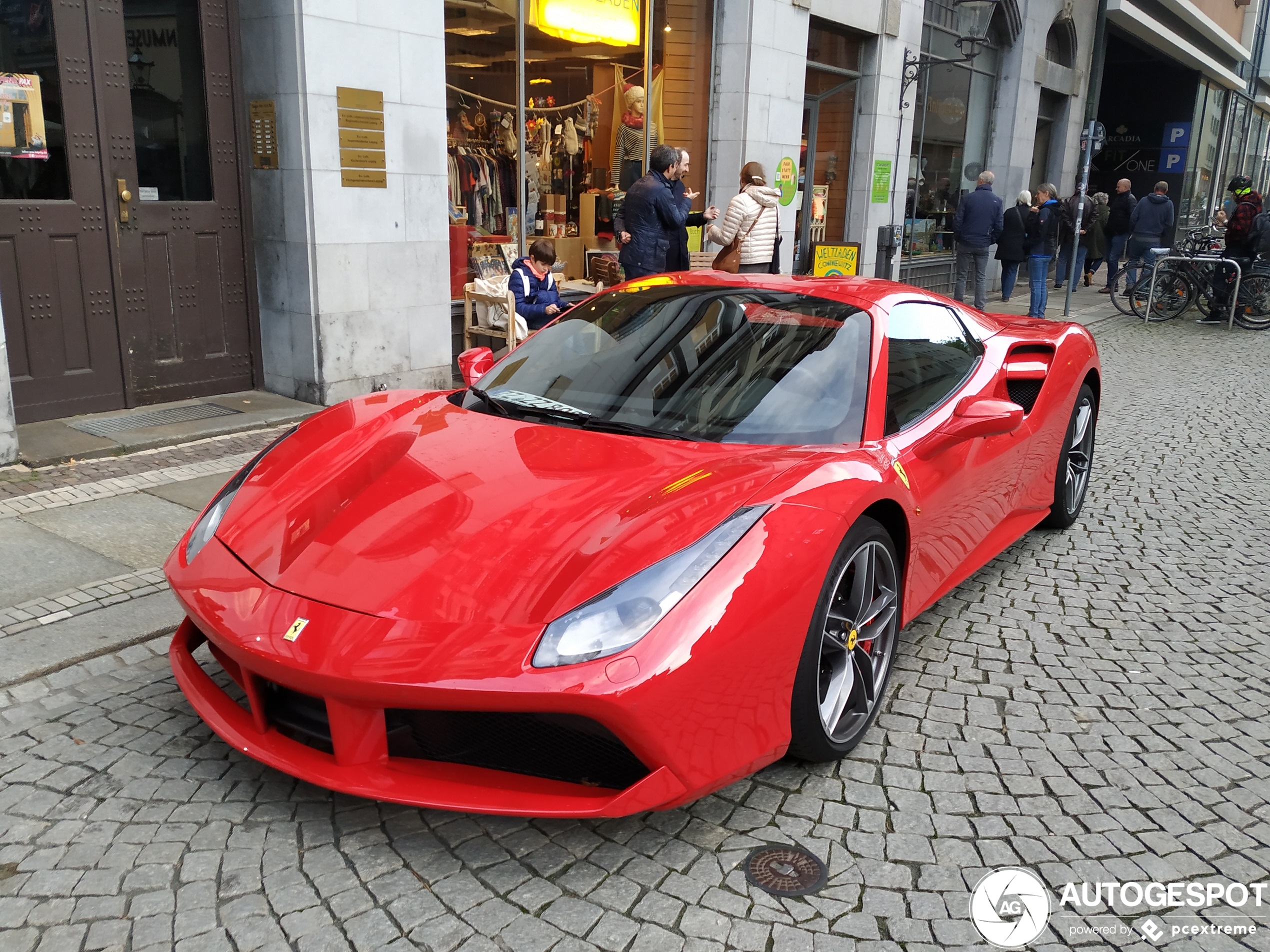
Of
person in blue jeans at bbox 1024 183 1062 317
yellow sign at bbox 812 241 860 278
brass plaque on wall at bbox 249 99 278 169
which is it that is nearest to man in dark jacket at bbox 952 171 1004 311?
person in blue jeans at bbox 1024 183 1062 317

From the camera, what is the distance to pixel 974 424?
11.9ft

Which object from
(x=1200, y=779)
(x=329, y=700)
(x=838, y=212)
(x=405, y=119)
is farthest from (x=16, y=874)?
(x=838, y=212)

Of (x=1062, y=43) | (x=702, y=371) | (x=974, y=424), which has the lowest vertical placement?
(x=974, y=424)

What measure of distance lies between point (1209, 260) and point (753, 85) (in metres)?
7.96

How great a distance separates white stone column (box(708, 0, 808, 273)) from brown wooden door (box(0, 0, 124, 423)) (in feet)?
23.1

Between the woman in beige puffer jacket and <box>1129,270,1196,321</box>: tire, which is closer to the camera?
the woman in beige puffer jacket

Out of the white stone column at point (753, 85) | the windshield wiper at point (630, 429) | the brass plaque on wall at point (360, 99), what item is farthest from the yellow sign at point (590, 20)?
the windshield wiper at point (630, 429)

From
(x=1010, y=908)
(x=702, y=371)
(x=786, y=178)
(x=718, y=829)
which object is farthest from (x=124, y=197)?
(x=786, y=178)

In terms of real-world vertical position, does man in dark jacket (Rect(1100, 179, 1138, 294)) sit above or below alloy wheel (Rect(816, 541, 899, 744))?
above

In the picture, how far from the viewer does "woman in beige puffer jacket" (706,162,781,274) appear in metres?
10.1

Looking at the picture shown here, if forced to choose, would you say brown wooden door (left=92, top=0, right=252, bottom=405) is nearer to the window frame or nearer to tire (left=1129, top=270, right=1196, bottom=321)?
the window frame

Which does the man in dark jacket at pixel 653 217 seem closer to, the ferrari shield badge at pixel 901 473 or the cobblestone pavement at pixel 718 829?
the cobblestone pavement at pixel 718 829

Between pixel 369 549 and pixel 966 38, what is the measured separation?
44.6 feet

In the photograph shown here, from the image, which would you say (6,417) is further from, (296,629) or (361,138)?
(296,629)
